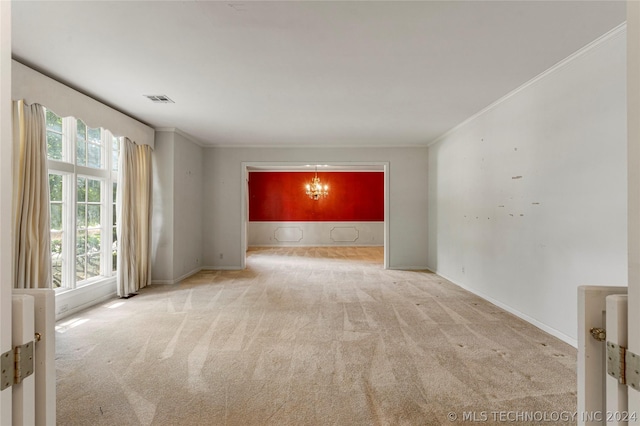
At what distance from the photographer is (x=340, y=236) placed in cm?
1227

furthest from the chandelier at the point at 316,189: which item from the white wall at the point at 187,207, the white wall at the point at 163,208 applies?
the white wall at the point at 163,208

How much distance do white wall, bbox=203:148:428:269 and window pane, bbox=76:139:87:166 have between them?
2.92 m

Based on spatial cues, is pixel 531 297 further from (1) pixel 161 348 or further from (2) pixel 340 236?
(2) pixel 340 236

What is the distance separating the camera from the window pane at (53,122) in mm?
4031

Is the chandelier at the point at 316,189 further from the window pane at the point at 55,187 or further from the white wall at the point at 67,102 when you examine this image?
the window pane at the point at 55,187

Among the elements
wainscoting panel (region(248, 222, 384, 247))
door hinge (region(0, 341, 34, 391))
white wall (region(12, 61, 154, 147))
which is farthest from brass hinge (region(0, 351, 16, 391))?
wainscoting panel (region(248, 222, 384, 247))

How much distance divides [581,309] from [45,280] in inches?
177

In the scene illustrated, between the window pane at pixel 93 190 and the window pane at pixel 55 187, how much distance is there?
20.8 inches

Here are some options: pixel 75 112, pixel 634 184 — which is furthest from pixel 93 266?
pixel 634 184

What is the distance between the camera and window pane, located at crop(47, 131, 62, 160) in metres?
4.02

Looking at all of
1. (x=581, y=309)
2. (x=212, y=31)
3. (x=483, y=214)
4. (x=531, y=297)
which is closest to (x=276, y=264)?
(x=483, y=214)

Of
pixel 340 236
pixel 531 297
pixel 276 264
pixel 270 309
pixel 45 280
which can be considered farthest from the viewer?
pixel 340 236

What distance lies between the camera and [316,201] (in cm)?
1235

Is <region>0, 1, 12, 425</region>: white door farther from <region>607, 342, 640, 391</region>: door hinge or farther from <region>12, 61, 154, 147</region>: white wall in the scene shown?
<region>12, 61, 154, 147</region>: white wall
